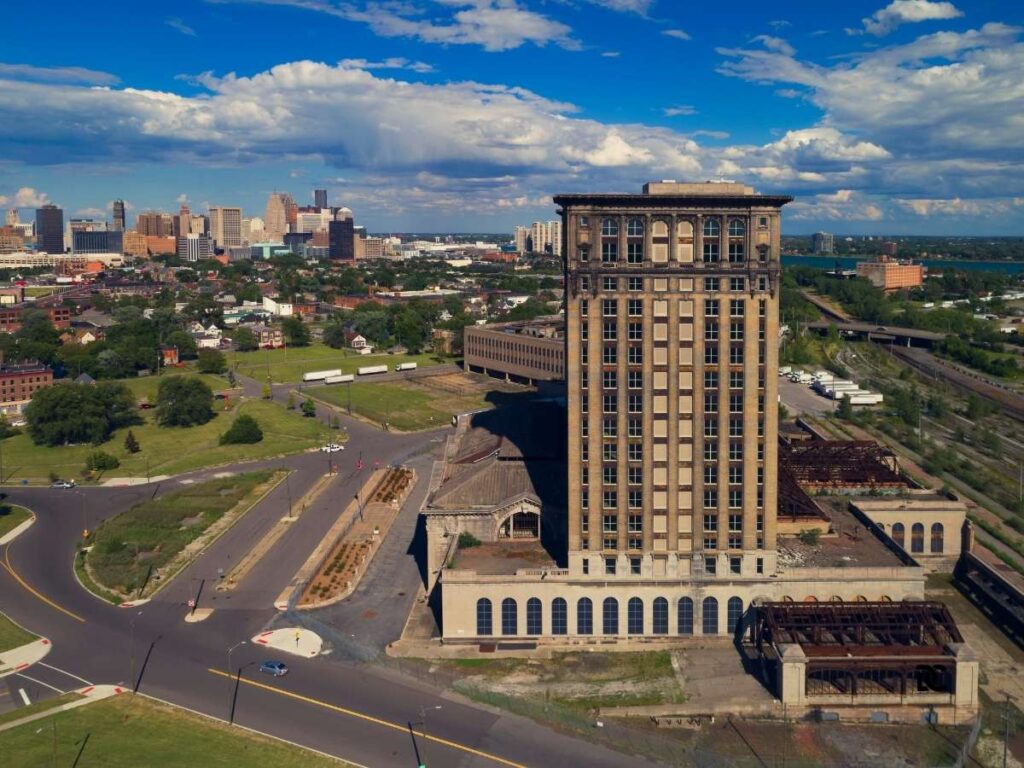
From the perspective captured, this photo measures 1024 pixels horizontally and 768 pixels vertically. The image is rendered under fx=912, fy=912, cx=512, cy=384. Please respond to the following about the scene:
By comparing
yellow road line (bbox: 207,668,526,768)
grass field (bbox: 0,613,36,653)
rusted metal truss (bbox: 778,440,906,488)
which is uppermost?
rusted metal truss (bbox: 778,440,906,488)

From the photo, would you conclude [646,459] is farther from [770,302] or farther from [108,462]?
[108,462]

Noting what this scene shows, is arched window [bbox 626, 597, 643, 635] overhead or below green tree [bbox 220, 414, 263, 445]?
below

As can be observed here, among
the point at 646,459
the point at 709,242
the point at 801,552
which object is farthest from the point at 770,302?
the point at 801,552

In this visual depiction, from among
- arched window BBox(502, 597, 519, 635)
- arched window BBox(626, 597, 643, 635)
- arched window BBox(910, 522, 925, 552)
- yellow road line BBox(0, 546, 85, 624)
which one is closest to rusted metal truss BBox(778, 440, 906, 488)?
arched window BBox(910, 522, 925, 552)

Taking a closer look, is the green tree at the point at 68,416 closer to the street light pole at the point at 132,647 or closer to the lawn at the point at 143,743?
the street light pole at the point at 132,647

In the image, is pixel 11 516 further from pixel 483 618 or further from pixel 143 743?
pixel 483 618

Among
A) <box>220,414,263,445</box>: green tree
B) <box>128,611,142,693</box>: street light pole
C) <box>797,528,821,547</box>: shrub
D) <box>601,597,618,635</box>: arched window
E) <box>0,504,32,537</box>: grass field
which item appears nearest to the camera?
<box>128,611,142,693</box>: street light pole

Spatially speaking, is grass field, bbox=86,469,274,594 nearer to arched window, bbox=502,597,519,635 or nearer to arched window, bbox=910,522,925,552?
arched window, bbox=502,597,519,635
